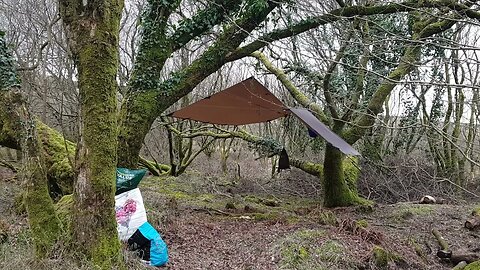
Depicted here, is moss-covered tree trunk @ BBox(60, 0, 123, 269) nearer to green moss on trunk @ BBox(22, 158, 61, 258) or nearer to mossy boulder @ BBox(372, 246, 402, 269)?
green moss on trunk @ BBox(22, 158, 61, 258)

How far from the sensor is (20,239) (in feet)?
10.0

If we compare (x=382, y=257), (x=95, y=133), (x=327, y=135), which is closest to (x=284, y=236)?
(x=382, y=257)

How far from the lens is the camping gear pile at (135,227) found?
3.06 metres

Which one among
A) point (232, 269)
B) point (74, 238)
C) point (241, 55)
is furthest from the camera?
point (241, 55)

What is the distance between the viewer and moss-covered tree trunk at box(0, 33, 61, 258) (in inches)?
97.6

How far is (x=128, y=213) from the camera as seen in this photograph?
316 cm

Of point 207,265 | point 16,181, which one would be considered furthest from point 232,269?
point 16,181

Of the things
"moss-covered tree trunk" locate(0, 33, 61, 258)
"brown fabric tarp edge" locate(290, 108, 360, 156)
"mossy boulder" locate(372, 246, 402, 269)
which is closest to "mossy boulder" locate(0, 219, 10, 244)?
"moss-covered tree trunk" locate(0, 33, 61, 258)

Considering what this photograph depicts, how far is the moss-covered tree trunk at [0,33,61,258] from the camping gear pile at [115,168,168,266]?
1.96 feet

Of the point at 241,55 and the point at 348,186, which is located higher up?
the point at 241,55

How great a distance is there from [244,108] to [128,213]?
3.44 meters

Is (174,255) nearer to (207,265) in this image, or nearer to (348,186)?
(207,265)

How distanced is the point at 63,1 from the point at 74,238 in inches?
59.7

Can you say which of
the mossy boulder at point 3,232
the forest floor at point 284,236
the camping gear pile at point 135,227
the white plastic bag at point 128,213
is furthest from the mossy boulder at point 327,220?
the mossy boulder at point 3,232
